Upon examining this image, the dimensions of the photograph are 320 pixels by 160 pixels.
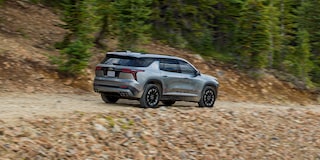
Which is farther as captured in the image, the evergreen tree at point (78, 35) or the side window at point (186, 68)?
the evergreen tree at point (78, 35)

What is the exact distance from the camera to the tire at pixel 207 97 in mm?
16250

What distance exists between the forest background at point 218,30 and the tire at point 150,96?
638 centimetres

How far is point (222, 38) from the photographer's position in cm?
2684

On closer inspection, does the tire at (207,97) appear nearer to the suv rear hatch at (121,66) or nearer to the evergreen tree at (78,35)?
the suv rear hatch at (121,66)

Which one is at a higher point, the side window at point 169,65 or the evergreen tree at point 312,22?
the evergreen tree at point 312,22

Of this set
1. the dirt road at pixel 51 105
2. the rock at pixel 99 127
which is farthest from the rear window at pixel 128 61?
the rock at pixel 99 127

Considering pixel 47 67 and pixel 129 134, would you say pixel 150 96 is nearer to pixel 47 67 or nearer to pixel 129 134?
pixel 129 134

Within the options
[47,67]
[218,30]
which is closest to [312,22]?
[218,30]

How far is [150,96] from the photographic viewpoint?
47.1ft

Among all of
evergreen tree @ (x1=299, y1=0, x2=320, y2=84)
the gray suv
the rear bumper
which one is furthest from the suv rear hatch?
evergreen tree @ (x1=299, y1=0, x2=320, y2=84)

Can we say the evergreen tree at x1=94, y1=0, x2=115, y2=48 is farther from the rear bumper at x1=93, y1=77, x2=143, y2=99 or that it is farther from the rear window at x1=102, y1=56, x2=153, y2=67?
the rear bumper at x1=93, y1=77, x2=143, y2=99

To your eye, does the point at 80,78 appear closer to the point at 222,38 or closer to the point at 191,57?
the point at 191,57

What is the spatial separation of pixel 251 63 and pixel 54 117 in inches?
571

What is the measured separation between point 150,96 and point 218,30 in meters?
13.5
